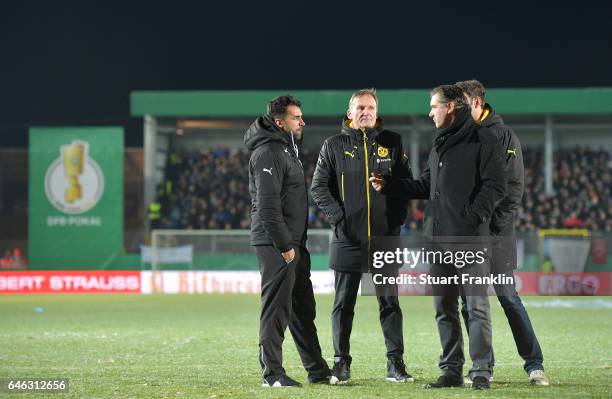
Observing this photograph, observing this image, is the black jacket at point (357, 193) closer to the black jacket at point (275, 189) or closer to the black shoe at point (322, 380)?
the black jacket at point (275, 189)

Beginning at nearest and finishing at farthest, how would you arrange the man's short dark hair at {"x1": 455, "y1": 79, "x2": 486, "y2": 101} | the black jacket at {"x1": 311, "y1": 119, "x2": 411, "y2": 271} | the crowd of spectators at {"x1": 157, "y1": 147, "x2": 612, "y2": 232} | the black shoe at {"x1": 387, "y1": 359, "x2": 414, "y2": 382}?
1. the man's short dark hair at {"x1": 455, "y1": 79, "x2": 486, "y2": 101}
2. the black shoe at {"x1": 387, "y1": 359, "x2": 414, "y2": 382}
3. the black jacket at {"x1": 311, "y1": 119, "x2": 411, "y2": 271}
4. the crowd of spectators at {"x1": 157, "y1": 147, "x2": 612, "y2": 232}

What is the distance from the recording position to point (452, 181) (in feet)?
24.5

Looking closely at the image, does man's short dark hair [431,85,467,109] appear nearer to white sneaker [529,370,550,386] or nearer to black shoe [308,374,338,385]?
white sneaker [529,370,550,386]

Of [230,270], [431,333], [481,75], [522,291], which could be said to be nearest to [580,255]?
[522,291]

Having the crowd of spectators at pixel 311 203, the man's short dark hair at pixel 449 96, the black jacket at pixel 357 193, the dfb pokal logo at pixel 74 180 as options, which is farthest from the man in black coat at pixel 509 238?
the crowd of spectators at pixel 311 203

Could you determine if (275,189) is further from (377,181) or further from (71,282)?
(71,282)

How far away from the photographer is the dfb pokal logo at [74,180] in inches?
1009

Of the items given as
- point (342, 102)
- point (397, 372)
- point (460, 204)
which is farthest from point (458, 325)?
point (342, 102)

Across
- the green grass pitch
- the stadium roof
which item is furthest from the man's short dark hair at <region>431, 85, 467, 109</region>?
the stadium roof

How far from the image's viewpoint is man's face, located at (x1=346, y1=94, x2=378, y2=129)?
8023mm

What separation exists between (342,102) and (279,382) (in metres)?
24.7

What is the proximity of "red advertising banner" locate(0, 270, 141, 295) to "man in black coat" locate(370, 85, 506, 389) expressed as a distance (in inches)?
705

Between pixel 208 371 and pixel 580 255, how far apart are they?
1458cm

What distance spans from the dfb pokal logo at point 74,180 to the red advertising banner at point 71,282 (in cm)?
180
